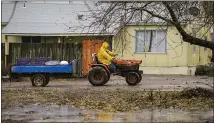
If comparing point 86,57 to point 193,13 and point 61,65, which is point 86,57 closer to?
point 61,65

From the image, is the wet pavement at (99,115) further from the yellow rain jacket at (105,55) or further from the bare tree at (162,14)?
the yellow rain jacket at (105,55)

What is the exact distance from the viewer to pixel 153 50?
1862 cm

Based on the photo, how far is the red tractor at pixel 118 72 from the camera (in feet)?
52.4

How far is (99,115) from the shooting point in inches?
365

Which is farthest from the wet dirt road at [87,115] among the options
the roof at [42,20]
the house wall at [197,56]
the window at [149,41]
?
the roof at [42,20]

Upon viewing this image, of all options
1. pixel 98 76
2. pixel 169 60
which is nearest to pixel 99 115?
pixel 98 76

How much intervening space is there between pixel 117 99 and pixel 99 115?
2318 mm

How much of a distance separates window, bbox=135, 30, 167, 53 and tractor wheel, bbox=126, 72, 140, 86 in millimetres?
1419

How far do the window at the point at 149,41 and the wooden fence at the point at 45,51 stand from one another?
2.58 meters

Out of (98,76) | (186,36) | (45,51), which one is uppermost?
(186,36)

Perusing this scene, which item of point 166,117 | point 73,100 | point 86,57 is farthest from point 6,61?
point 166,117

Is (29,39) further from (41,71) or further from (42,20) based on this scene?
(41,71)

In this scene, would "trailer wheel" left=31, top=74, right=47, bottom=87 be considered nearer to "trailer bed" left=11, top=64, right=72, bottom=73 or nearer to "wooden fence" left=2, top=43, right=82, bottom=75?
"trailer bed" left=11, top=64, right=72, bottom=73

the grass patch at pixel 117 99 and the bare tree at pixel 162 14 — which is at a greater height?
the bare tree at pixel 162 14
